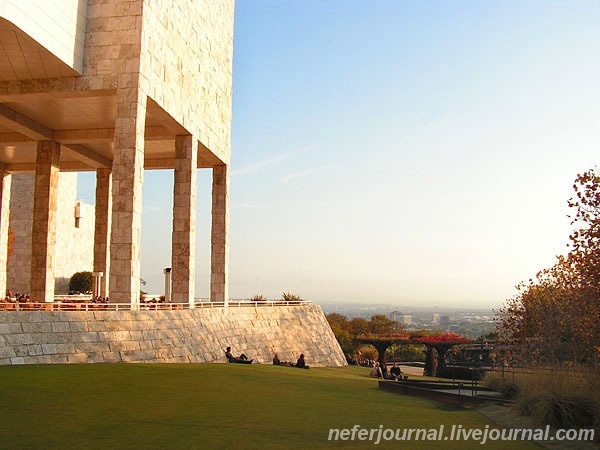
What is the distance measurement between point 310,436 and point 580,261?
986 centimetres

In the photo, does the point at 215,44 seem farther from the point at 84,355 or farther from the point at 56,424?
the point at 56,424

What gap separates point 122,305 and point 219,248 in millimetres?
13034

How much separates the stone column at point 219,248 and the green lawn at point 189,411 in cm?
1759

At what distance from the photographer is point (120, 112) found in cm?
2355

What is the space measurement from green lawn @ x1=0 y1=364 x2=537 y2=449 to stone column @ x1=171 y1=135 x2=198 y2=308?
1224 centimetres

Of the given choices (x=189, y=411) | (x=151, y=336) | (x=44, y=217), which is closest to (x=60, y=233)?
(x=44, y=217)

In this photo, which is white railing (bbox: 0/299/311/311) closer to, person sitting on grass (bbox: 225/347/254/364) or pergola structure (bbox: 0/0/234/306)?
pergola structure (bbox: 0/0/234/306)

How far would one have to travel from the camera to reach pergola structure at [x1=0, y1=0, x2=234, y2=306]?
23.0 metres

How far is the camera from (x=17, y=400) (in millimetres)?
11320

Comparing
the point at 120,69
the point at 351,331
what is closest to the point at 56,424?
the point at 120,69

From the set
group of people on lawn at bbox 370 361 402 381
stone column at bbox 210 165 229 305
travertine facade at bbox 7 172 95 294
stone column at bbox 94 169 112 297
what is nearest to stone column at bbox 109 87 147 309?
group of people on lawn at bbox 370 361 402 381

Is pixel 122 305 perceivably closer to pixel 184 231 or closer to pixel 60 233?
pixel 184 231

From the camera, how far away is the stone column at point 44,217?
105ft

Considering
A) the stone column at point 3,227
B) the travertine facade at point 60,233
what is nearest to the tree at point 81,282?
the travertine facade at point 60,233
